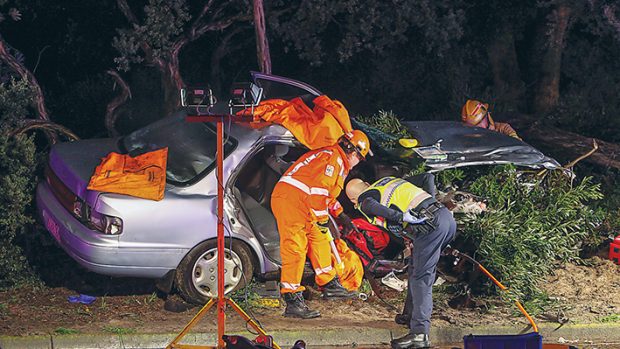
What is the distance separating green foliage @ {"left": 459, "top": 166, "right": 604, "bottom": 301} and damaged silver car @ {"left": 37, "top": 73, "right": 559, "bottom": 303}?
0.25 m

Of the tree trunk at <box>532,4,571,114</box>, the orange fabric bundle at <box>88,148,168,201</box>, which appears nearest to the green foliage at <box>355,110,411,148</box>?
the orange fabric bundle at <box>88,148,168,201</box>

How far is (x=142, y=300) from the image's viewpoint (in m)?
9.76

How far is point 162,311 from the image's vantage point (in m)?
9.53

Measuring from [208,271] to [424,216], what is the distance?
1926 mm

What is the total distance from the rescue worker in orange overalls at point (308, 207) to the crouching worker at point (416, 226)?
35 cm

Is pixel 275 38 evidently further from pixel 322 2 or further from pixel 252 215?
pixel 252 215

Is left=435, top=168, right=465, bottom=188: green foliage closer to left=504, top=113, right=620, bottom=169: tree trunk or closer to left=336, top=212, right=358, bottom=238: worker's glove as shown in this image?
left=336, top=212, right=358, bottom=238: worker's glove

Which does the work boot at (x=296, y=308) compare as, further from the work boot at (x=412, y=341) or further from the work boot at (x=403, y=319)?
the work boot at (x=412, y=341)

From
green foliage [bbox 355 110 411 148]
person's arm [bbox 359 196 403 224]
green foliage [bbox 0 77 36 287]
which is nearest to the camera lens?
person's arm [bbox 359 196 403 224]

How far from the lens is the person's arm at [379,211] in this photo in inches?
343

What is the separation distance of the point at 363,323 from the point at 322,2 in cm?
458

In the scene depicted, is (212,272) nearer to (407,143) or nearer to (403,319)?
(403,319)

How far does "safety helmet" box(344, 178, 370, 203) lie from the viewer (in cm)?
955

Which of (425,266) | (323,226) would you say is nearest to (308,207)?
(323,226)
